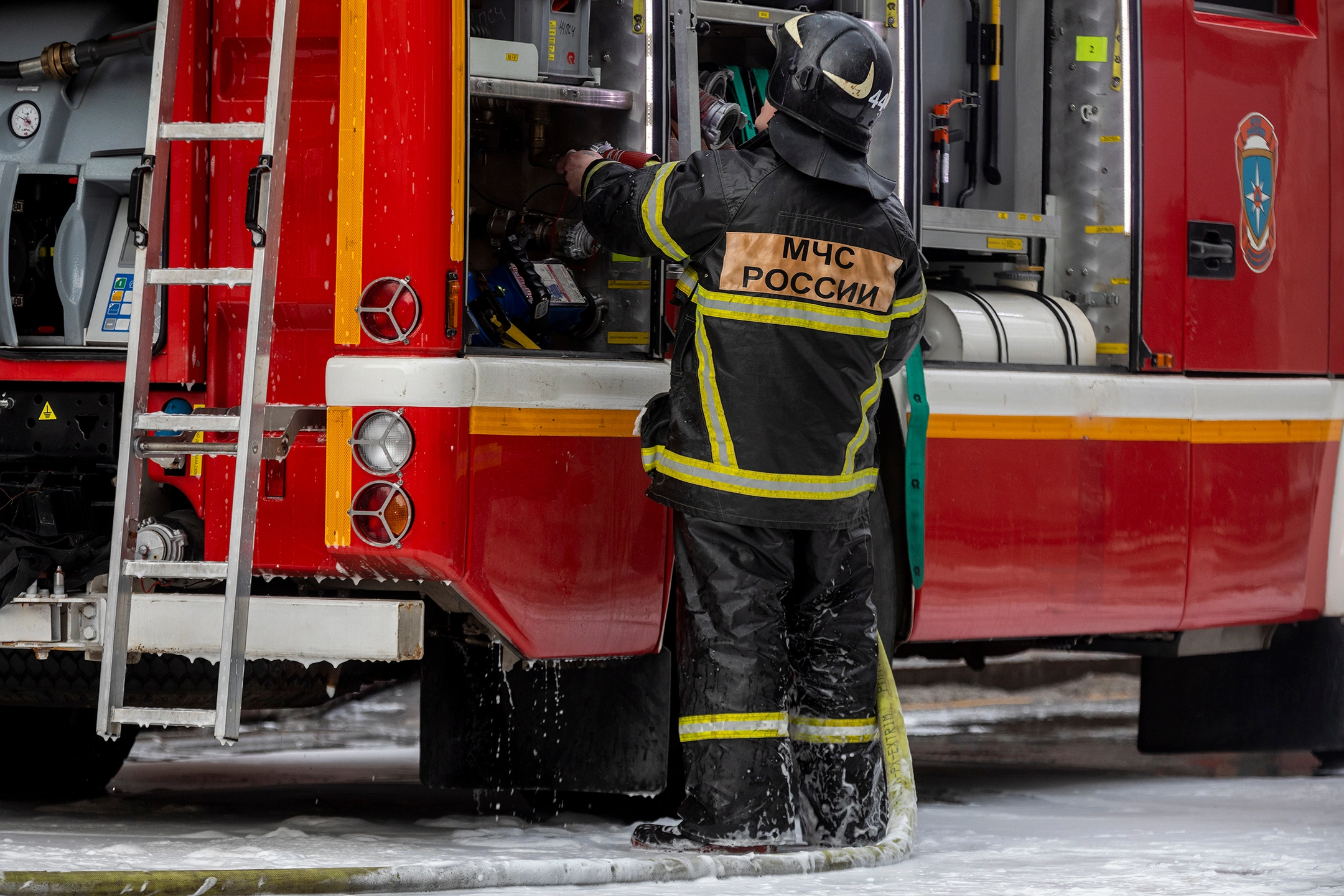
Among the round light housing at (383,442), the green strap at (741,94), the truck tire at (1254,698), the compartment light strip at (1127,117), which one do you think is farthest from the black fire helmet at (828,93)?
the truck tire at (1254,698)

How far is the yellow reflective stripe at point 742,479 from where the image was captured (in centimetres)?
435

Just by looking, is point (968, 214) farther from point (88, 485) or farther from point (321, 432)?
point (88, 485)

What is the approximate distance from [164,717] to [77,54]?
78.3 inches

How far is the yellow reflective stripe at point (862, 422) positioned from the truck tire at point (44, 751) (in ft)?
8.94

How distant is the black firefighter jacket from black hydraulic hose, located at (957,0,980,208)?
50.7 inches

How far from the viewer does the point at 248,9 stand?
14.6ft

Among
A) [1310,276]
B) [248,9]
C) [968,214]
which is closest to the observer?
[248,9]

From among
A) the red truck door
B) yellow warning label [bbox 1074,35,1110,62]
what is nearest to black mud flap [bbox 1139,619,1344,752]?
the red truck door

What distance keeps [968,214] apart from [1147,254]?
0.59m

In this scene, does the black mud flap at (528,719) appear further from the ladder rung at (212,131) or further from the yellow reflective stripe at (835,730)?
the ladder rung at (212,131)

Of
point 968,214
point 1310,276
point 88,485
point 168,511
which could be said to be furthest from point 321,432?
point 1310,276

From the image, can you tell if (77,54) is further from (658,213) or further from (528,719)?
(528,719)

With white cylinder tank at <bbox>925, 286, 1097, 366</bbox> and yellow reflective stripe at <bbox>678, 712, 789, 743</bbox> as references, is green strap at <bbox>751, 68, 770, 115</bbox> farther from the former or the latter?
yellow reflective stripe at <bbox>678, 712, 789, 743</bbox>

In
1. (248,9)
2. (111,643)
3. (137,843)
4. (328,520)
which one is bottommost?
(137,843)
